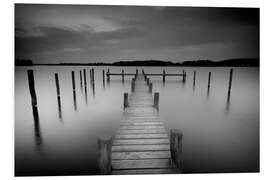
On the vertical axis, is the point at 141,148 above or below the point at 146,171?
above

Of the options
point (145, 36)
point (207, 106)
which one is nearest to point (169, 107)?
point (207, 106)

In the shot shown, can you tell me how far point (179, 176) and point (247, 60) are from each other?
2578mm

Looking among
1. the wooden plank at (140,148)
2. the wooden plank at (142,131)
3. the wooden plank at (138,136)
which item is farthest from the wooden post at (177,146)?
the wooden plank at (142,131)

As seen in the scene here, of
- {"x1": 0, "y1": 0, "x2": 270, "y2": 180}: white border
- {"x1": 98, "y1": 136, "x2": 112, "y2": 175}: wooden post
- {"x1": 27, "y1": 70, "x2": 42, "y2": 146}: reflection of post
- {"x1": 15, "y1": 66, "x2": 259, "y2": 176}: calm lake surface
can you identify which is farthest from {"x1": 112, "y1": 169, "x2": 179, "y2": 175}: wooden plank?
{"x1": 27, "y1": 70, "x2": 42, "y2": 146}: reflection of post

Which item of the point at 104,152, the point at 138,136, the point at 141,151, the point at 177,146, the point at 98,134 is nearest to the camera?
the point at 104,152

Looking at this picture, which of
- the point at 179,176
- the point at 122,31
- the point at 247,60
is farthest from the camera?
the point at 122,31

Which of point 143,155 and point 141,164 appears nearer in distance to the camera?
point 141,164

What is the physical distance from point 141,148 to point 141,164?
0.37 meters

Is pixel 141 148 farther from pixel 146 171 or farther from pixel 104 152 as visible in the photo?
pixel 104 152

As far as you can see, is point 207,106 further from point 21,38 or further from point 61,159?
point 21,38

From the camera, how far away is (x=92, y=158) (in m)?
4.14

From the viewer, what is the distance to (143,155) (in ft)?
9.74
